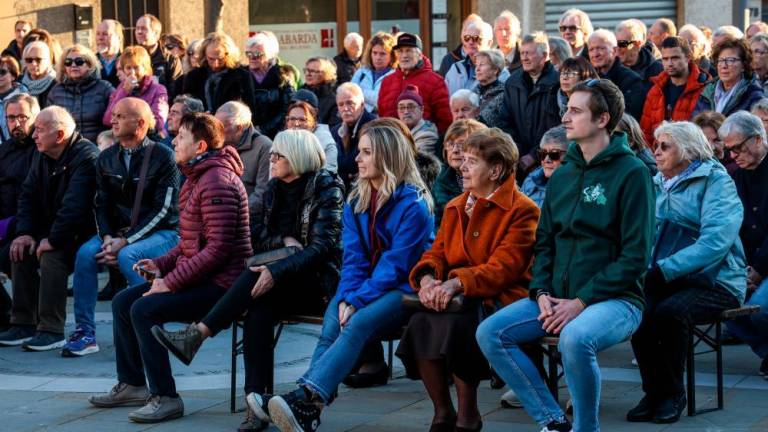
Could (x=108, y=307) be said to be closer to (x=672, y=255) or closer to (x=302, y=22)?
(x=672, y=255)

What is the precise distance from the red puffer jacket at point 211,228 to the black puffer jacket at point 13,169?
3.22 metres

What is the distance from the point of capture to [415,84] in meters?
12.1

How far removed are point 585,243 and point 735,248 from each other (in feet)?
4.38

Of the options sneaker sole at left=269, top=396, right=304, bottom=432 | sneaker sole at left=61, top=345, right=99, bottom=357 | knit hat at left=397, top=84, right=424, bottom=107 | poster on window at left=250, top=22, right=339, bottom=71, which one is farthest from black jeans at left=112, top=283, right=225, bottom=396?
poster on window at left=250, top=22, right=339, bottom=71

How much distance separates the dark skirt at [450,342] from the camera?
275 inches

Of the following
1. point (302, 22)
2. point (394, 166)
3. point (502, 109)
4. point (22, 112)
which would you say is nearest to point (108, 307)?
point (22, 112)

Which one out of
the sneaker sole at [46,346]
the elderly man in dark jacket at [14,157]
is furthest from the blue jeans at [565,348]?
the elderly man in dark jacket at [14,157]

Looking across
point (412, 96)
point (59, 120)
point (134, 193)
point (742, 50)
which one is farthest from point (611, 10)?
point (134, 193)

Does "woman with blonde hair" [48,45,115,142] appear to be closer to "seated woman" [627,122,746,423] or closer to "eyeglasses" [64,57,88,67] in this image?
"eyeglasses" [64,57,88,67]

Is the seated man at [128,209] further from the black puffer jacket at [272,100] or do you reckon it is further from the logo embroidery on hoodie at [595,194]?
the logo embroidery on hoodie at [595,194]

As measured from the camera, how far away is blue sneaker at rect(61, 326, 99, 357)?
32.4 ft

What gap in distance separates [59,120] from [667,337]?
5.07m

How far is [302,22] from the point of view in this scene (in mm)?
21422

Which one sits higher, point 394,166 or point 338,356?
point 394,166
